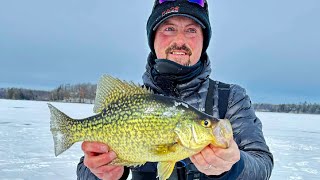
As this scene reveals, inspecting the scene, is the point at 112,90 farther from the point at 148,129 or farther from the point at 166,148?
the point at 166,148

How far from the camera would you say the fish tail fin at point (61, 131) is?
7.93 ft

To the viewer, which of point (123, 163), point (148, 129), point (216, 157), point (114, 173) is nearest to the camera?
point (216, 157)

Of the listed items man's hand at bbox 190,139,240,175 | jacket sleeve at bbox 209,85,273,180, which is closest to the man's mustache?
jacket sleeve at bbox 209,85,273,180

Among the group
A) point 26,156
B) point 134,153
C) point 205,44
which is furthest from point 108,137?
point 26,156

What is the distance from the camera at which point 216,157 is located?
2.04 metres

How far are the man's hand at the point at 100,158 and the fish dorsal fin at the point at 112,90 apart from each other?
0.84 ft

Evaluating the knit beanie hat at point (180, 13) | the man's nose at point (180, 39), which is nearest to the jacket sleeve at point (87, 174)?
the man's nose at point (180, 39)

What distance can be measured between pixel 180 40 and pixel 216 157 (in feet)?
4.04

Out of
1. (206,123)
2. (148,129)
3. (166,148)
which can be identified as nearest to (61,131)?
(148,129)

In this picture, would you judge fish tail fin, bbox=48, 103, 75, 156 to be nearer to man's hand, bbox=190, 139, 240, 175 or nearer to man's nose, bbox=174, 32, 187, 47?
man's hand, bbox=190, 139, 240, 175

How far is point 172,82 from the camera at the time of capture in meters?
3.05

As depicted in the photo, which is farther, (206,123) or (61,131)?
(61,131)

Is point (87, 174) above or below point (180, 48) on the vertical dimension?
below

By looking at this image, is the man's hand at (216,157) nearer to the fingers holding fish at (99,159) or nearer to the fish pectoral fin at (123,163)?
the fish pectoral fin at (123,163)
